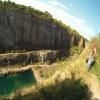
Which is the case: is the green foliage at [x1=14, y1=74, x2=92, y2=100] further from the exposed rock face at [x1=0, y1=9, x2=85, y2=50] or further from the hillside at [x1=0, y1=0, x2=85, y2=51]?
the exposed rock face at [x1=0, y1=9, x2=85, y2=50]

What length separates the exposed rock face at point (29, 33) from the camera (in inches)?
2213

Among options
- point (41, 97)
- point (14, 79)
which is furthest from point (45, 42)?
point (41, 97)

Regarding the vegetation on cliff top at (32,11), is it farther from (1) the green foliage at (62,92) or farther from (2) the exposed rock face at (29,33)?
(1) the green foliage at (62,92)

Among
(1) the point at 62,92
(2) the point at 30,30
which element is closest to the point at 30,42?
(2) the point at 30,30

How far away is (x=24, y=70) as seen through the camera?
43.6 m

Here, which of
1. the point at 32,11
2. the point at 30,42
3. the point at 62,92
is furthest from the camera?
the point at 32,11

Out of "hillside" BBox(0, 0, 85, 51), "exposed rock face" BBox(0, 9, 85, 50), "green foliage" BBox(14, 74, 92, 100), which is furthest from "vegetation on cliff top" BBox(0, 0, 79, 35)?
"green foliage" BBox(14, 74, 92, 100)

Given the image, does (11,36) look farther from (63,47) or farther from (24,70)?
(24,70)

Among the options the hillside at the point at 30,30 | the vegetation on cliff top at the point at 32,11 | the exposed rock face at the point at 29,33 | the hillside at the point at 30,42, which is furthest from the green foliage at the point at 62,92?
the vegetation on cliff top at the point at 32,11

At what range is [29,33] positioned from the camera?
195 ft

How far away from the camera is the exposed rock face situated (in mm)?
56219

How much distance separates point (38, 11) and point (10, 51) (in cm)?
1220

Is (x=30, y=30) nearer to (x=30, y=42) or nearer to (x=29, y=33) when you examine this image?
(x=29, y=33)

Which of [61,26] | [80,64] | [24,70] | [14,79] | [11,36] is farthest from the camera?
[61,26]
